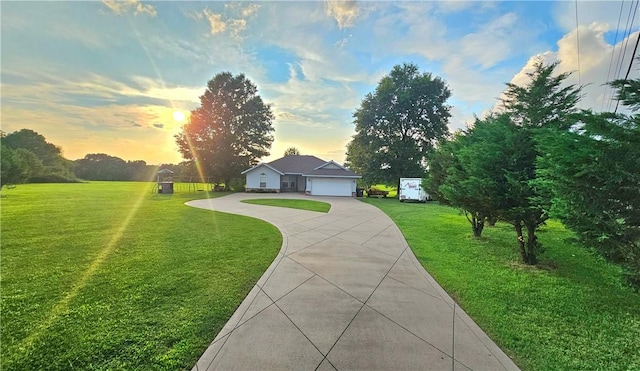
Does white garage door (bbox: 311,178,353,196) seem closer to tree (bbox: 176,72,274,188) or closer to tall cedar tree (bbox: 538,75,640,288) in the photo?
tree (bbox: 176,72,274,188)

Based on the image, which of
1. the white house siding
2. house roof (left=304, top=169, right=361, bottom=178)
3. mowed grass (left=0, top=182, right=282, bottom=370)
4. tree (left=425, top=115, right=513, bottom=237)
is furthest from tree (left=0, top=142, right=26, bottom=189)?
tree (left=425, top=115, right=513, bottom=237)

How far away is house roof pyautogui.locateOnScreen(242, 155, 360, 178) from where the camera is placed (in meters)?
26.7

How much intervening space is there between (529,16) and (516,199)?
7.34m

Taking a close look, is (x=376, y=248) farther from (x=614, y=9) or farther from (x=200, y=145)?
(x=200, y=145)

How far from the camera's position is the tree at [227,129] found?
1126 inches

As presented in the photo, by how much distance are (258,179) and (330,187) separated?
825 cm

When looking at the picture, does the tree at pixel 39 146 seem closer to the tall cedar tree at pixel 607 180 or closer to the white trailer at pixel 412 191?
the white trailer at pixel 412 191

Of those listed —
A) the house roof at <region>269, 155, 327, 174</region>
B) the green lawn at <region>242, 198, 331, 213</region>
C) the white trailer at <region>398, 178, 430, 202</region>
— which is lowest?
the green lawn at <region>242, 198, 331, 213</region>

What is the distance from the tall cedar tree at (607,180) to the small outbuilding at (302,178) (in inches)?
892

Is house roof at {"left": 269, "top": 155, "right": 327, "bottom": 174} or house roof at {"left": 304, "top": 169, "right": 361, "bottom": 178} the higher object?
house roof at {"left": 269, "top": 155, "right": 327, "bottom": 174}

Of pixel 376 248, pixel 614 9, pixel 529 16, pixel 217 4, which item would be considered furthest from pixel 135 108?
pixel 614 9

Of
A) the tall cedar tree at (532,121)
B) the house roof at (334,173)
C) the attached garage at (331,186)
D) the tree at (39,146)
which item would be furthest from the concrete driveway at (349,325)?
the tree at (39,146)

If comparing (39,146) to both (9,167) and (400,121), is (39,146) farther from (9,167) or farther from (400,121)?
(400,121)

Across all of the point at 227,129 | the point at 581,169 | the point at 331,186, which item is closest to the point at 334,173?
the point at 331,186
